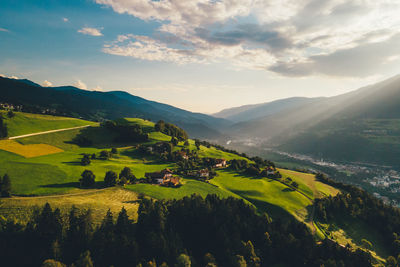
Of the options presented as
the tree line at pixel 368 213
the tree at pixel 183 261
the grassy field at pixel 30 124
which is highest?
the grassy field at pixel 30 124

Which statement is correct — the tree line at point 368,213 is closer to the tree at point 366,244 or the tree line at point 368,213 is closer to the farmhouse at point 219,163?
the tree at point 366,244

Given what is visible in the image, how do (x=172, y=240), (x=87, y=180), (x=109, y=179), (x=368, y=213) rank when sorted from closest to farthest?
1. (x=172, y=240)
2. (x=87, y=180)
3. (x=109, y=179)
4. (x=368, y=213)

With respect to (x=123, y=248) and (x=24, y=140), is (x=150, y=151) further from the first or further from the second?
(x=123, y=248)

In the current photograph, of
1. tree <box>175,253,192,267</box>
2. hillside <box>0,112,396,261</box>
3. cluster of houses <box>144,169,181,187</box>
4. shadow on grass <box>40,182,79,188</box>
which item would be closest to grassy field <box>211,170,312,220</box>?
hillside <box>0,112,396,261</box>

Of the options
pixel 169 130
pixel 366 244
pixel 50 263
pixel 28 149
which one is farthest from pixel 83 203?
pixel 169 130

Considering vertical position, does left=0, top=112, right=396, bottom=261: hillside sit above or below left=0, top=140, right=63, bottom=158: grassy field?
below

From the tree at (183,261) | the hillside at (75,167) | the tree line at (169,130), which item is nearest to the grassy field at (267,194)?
the hillside at (75,167)

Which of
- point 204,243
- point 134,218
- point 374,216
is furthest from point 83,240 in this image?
point 374,216

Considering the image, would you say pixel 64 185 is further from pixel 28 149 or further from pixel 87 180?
pixel 28 149

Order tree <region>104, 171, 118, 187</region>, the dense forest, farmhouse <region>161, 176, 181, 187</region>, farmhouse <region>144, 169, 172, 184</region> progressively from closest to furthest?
1. the dense forest
2. tree <region>104, 171, 118, 187</region>
3. farmhouse <region>161, 176, 181, 187</region>
4. farmhouse <region>144, 169, 172, 184</region>

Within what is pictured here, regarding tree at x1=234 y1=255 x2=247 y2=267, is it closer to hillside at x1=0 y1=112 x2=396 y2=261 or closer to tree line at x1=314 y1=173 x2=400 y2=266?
hillside at x1=0 y1=112 x2=396 y2=261
